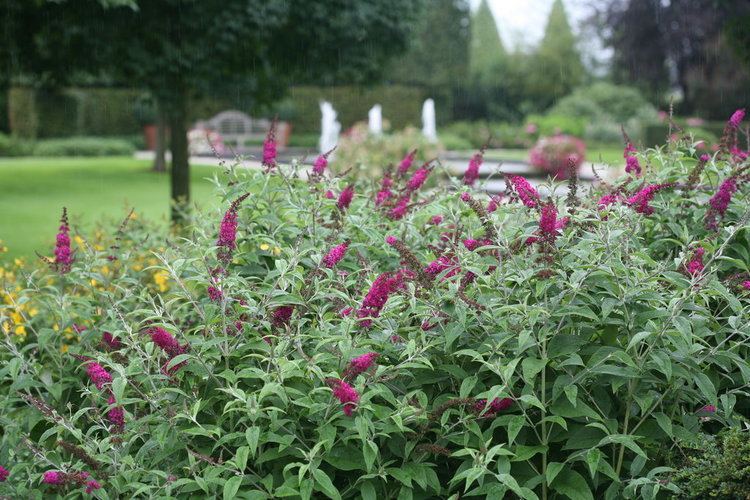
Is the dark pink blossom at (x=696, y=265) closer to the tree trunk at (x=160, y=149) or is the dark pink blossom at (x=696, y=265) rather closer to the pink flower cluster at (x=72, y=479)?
the pink flower cluster at (x=72, y=479)

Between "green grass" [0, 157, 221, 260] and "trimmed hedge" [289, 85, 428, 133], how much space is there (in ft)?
27.8

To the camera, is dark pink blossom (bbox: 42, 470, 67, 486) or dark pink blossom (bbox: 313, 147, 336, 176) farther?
dark pink blossom (bbox: 313, 147, 336, 176)

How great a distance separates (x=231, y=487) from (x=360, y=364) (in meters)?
0.44

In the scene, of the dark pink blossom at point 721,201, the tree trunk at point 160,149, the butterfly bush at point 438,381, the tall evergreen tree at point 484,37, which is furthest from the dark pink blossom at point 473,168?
the tall evergreen tree at point 484,37

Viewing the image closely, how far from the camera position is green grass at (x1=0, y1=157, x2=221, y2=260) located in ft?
37.2

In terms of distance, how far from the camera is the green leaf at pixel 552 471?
7.50 ft

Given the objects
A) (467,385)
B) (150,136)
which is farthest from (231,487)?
(150,136)

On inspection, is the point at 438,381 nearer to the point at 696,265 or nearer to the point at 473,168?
the point at 696,265

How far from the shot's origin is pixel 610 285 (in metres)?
2.48

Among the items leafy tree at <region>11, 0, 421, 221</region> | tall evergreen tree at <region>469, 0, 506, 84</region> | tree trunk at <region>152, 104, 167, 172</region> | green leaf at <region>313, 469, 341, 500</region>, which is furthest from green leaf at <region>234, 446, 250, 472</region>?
tall evergreen tree at <region>469, 0, 506, 84</region>

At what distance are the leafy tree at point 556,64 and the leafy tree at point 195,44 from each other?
2802 centimetres

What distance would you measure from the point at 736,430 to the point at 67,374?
2244 millimetres

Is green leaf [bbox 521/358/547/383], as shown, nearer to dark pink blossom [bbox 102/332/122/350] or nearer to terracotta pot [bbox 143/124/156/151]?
dark pink blossom [bbox 102/332/122/350]

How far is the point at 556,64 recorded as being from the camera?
129ft
